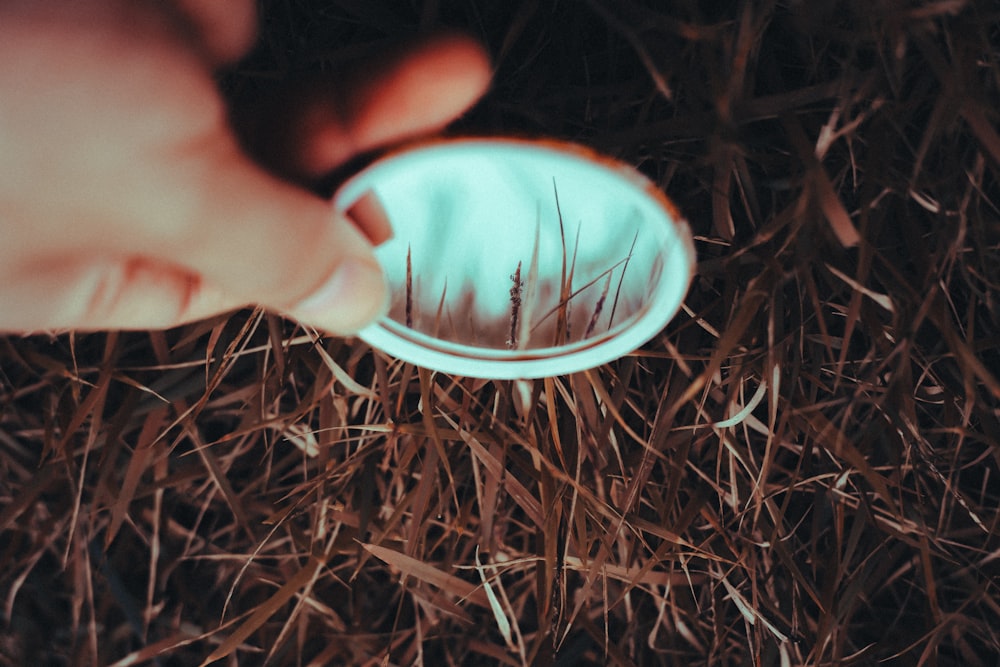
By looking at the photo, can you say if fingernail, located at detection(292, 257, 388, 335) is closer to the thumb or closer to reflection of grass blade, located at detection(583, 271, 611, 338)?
the thumb

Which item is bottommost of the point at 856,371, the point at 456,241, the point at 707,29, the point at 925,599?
the point at 925,599

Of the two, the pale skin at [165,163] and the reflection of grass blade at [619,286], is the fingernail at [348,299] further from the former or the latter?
the reflection of grass blade at [619,286]

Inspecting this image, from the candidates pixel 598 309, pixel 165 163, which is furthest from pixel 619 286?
pixel 165 163

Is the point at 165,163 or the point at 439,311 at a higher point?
the point at 165,163

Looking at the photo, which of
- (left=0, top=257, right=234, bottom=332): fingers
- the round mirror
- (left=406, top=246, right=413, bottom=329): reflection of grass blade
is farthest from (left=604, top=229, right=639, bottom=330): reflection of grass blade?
(left=0, top=257, right=234, bottom=332): fingers

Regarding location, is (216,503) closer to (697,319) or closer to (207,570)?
(207,570)

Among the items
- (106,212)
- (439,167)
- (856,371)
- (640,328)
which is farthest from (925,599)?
(106,212)

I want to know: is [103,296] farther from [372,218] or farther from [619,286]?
[619,286]
